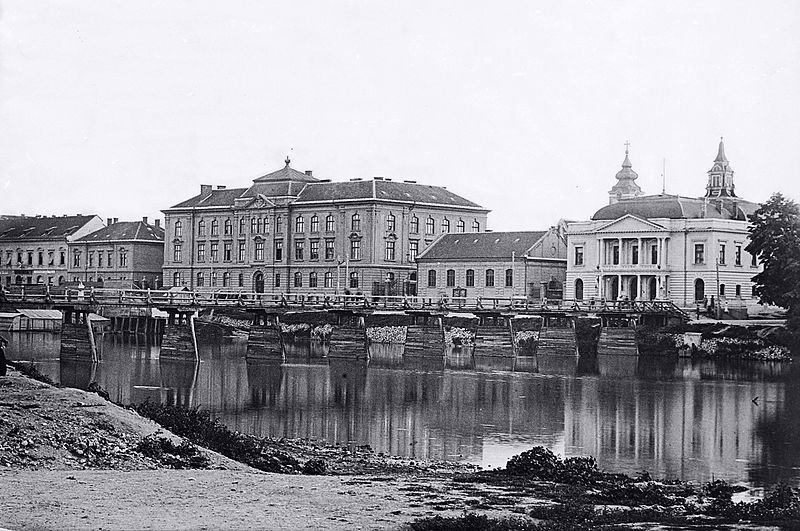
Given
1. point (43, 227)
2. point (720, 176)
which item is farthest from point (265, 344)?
A: point (43, 227)

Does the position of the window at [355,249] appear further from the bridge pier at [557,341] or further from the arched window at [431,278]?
the bridge pier at [557,341]

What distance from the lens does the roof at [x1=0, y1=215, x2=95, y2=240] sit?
13538 cm

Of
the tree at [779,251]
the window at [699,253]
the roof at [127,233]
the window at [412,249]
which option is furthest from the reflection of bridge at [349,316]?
the roof at [127,233]

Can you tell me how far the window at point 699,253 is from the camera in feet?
301

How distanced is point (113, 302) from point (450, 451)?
41.3 m

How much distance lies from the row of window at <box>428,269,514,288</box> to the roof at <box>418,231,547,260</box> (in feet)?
3.90

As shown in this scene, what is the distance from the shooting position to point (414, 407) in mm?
47125

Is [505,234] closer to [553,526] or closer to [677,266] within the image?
[677,266]

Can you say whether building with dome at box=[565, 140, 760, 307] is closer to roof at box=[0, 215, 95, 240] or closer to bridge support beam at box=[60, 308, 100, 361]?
bridge support beam at box=[60, 308, 100, 361]

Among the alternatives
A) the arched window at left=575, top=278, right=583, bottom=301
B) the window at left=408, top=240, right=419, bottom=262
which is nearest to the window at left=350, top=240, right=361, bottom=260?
the window at left=408, top=240, right=419, bottom=262

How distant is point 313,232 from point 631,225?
30357 millimetres

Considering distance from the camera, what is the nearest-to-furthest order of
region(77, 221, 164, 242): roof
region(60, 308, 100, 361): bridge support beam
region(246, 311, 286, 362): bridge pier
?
region(60, 308, 100, 361): bridge support beam, region(246, 311, 286, 362): bridge pier, region(77, 221, 164, 242): roof

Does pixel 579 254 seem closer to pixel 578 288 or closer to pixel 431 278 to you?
pixel 578 288

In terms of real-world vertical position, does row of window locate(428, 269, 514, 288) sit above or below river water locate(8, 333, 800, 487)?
above
